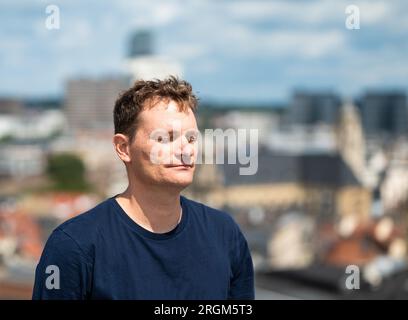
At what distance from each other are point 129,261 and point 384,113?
7054cm

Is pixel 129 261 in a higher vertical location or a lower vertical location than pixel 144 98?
lower

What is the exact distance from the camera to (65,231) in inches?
50.6

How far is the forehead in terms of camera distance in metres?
1.33

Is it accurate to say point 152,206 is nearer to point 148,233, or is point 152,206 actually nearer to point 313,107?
point 148,233

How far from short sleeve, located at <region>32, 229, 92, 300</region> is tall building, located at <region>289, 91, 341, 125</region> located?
69.9m

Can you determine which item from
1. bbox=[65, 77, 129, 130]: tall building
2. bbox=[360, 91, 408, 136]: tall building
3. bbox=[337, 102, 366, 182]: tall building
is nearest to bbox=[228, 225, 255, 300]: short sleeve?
bbox=[337, 102, 366, 182]: tall building

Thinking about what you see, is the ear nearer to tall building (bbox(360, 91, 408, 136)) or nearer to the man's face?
the man's face

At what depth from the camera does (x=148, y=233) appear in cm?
132

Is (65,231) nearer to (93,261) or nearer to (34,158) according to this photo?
(93,261)

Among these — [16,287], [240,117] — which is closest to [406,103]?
[240,117]

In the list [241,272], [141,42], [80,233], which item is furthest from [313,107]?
[80,233]

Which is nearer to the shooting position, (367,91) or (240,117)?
(367,91)
